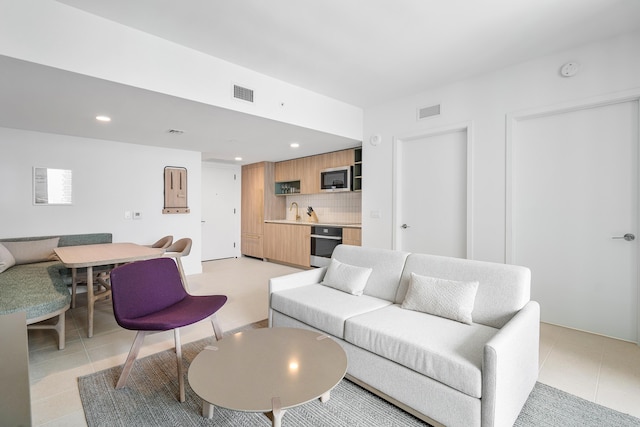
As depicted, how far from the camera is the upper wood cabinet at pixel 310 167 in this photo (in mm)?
5480

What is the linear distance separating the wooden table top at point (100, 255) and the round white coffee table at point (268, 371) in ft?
6.33

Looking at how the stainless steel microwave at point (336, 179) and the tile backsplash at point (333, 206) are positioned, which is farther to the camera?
the tile backsplash at point (333, 206)

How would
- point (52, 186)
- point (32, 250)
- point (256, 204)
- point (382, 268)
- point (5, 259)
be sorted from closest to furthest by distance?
point (382, 268), point (5, 259), point (32, 250), point (52, 186), point (256, 204)

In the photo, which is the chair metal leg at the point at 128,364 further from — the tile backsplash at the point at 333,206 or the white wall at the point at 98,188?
the tile backsplash at the point at 333,206

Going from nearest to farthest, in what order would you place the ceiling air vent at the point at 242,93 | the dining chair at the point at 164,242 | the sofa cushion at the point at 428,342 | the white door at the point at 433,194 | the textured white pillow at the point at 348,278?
the sofa cushion at the point at 428,342
the textured white pillow at the point at 348,278
the ceiling air vent at the point at 242,93
the white door at the point at 433,194
the dining chair at the point at 164,242

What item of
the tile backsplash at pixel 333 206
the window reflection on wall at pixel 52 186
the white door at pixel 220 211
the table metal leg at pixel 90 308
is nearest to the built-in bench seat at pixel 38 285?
the table metal leg at pixel 90 308

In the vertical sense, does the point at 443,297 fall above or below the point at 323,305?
above

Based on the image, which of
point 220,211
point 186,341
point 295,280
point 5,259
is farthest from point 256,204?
point 186,341

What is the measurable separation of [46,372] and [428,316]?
2768mm

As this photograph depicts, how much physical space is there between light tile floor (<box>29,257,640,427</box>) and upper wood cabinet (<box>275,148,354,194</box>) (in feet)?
9.29

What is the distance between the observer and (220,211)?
279 inches

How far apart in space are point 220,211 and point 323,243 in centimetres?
285

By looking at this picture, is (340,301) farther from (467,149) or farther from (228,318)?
(467,149)

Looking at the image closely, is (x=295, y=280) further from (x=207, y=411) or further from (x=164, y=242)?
(x=164, y=242)
